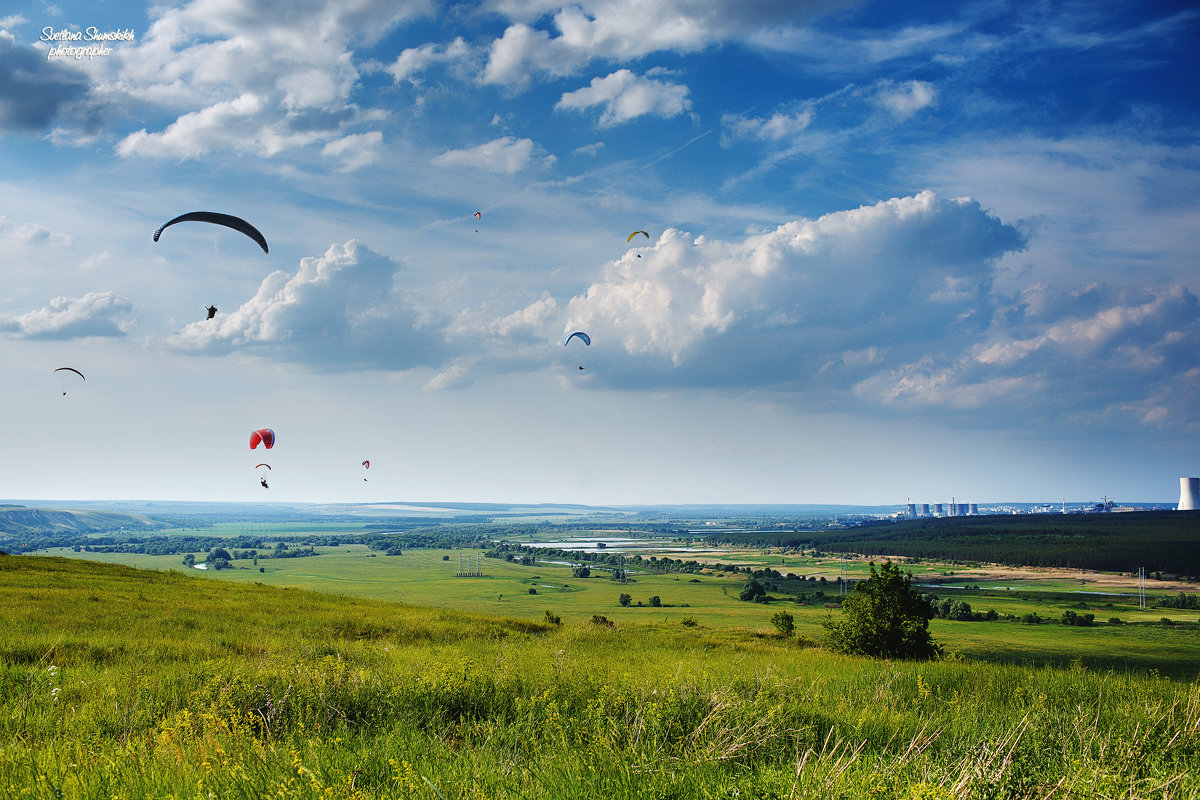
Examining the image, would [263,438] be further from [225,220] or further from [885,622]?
[885,622]

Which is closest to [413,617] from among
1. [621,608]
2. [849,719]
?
→ [849,719]

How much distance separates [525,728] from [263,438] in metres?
41.8

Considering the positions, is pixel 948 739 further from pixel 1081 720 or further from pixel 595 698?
pixel 595 698

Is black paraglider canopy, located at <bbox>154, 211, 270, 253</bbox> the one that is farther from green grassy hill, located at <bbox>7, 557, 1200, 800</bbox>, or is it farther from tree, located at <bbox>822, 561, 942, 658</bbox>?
tree, located at <bbox>822, 561, 942, 658</bbox>

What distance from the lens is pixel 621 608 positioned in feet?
430

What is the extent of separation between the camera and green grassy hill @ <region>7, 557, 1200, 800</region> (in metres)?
6.93

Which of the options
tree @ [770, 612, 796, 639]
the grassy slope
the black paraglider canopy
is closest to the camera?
the black paraglider canopy

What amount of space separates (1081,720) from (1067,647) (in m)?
81.7

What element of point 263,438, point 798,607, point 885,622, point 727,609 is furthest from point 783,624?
point 798,607

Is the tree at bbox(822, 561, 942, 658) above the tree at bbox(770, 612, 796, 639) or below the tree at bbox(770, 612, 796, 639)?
above

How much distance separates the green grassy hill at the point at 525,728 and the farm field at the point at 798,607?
3510cm

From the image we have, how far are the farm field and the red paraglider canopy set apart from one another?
12227 mm

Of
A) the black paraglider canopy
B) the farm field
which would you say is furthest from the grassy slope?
the black paraglider canopy

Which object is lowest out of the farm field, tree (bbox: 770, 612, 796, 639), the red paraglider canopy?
the farm field
